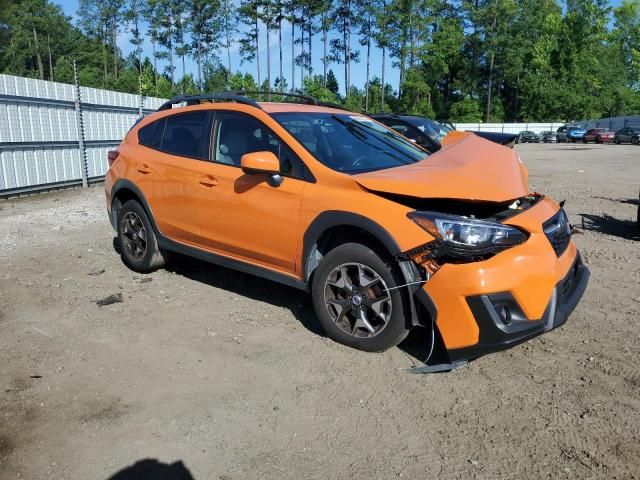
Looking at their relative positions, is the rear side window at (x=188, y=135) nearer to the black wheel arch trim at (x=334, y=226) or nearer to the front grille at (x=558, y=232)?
the black wheel arch trim at (x=334, y=226)

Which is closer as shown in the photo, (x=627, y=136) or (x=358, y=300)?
(x=358, y=300)

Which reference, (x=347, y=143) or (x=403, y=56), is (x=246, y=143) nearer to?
(x=347, y=143)

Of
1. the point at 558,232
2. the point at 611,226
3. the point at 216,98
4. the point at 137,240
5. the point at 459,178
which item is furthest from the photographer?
the point at 611,226

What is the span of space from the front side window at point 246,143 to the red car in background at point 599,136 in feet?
167

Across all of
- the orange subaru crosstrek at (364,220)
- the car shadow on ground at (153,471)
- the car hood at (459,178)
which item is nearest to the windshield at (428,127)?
the orange subaru crosstrek at (364,220)

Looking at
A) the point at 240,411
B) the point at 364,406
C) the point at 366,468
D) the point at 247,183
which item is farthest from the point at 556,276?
the point at 247,183

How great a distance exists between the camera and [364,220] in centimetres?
366

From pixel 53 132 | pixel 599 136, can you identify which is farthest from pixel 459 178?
pixel 599 136

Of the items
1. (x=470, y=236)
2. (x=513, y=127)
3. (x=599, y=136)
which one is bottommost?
(x=599, y=136)

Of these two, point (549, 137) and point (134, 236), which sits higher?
point (134, 236)

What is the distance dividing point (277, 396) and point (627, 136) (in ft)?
168

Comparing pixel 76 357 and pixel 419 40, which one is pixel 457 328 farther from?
pixel 419 40

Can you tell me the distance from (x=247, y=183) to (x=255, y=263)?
25.8 inches

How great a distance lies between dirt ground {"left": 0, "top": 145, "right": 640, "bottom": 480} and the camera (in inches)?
110
